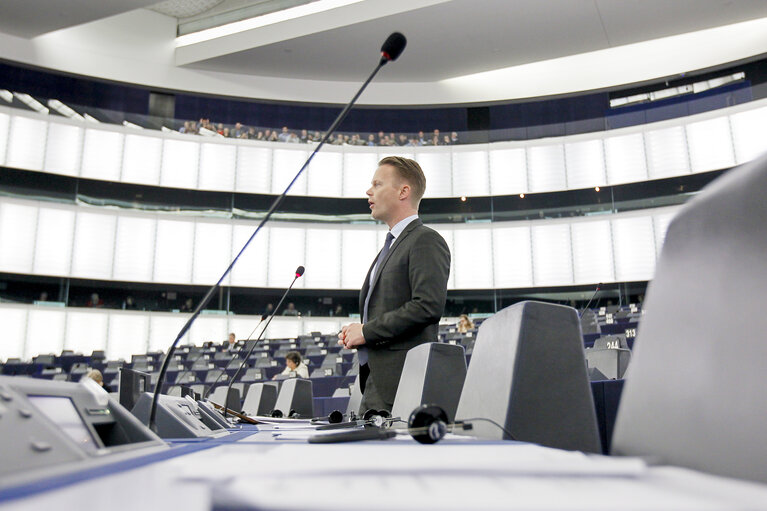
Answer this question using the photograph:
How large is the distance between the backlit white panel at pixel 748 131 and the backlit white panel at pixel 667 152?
90 centimetres

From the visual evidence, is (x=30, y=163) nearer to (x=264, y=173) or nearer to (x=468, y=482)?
(x=264, y=173)

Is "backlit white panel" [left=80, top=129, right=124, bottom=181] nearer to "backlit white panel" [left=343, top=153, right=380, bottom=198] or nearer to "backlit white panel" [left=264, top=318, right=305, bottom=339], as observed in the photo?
"backlit white panel" [left=264, top=318, right=305, bottom=339]

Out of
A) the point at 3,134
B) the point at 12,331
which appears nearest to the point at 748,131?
the point at 3,134

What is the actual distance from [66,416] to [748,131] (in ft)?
45.1

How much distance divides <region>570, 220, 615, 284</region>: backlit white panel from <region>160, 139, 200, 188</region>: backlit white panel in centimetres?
798

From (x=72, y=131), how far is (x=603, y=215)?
1061cm

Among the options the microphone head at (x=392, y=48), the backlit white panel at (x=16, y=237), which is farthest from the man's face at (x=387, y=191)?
the backlit white panel at (x=16, y=237)

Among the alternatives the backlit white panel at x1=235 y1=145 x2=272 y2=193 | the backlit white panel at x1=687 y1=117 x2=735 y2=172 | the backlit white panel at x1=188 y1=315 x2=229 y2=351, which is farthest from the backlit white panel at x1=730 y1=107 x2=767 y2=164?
the backlit white panel at x1=188 y1=315 x2=229 y2=351

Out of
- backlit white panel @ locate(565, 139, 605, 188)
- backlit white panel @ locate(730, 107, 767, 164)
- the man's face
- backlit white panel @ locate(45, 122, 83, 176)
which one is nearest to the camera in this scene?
the man's face

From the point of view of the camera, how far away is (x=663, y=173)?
1321 cm

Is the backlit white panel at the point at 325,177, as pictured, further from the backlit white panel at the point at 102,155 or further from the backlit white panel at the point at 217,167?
the backlit white panel at the point at 102,155

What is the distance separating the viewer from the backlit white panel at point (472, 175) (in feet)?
47.6

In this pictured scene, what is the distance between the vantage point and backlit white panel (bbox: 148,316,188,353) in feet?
44.0

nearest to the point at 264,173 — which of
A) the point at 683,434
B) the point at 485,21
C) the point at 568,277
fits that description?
the point at 485,21
